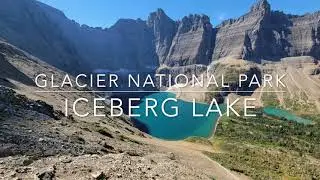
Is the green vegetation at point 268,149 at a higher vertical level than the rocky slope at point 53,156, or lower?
lower

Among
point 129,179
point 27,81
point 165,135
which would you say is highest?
point 27,81

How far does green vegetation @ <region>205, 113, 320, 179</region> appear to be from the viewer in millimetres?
71812

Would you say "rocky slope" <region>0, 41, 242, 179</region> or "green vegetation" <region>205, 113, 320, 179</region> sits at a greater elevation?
"rocky slope" <region>0, 41, 242, 179</region>

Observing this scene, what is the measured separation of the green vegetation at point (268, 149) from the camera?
71.8 metres

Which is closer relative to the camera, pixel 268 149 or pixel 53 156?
pixel 53 156

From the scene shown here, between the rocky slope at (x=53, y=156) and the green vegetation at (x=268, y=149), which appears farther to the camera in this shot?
the green vegetation at (x=268, y=149)

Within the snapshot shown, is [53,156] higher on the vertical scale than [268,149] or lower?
higher

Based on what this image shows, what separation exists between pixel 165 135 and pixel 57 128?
404ft

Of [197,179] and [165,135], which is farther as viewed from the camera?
[165,135]

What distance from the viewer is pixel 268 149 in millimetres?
120438

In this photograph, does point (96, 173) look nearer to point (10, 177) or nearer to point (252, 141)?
point (10, 177)

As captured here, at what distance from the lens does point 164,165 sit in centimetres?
4300

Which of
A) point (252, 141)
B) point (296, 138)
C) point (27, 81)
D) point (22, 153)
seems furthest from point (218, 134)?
point (22, 153)

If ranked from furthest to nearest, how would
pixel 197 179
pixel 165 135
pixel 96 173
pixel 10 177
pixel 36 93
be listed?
pixel 165 135, pixel 36 93, pixel 197 179, pixel 96 173, pixel 10 177
